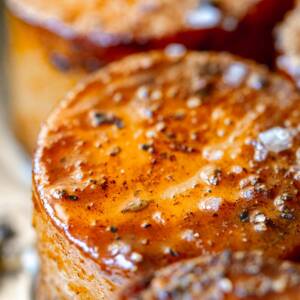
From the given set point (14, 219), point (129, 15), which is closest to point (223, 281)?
point (129, 15)

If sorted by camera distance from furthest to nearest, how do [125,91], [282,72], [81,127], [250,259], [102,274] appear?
[282,72]
[125,91]
[81,127]
[102,274]
[250,259]

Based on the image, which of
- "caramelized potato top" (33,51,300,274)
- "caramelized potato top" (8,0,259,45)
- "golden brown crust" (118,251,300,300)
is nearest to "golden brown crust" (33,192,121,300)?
"caramelized potato top" (33,51,300,274)

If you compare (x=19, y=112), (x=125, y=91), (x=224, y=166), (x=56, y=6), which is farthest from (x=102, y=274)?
(x=19, y=112)

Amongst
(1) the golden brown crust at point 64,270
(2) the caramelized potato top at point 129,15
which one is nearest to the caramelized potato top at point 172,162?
(1) the golden brown crust at point 64,270

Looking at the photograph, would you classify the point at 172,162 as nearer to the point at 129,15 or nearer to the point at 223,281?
the point at 223,281

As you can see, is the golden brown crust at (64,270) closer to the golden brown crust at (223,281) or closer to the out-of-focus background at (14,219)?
the golden brown crust at (223,281)

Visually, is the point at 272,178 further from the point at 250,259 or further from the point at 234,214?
the point at 250,259

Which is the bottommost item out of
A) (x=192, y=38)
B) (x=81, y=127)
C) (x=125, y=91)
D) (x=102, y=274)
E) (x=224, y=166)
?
(x=102, y=274)

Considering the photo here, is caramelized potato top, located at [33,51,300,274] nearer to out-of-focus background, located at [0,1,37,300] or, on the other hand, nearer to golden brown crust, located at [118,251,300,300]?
golden brown crust, located at [118,251,300,300]
